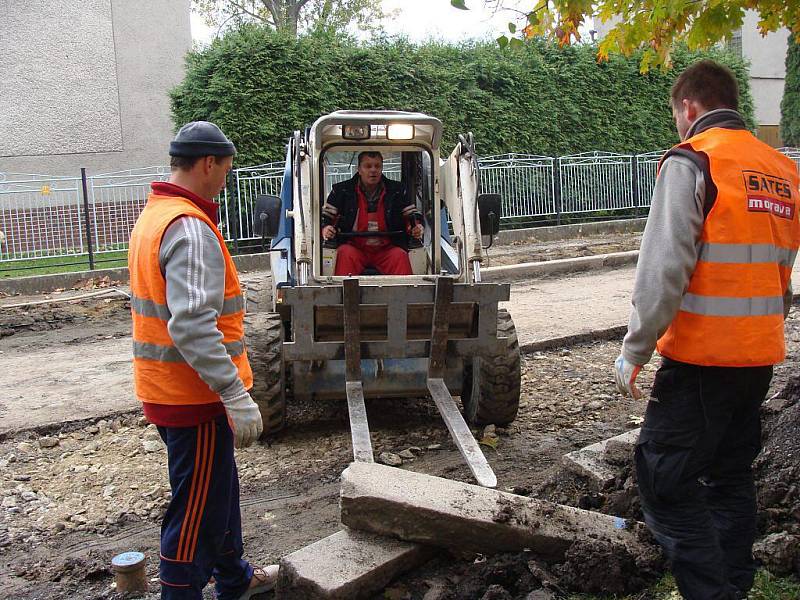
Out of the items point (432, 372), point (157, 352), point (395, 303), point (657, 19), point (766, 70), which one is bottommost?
point (432, 372)

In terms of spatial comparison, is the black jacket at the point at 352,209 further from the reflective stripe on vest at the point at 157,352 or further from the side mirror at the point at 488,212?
the reflective stripe on vest at the point at 157,352

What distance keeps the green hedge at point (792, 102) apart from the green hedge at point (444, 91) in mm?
3645

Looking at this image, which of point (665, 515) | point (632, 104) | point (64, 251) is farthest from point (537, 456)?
point (632, 104)

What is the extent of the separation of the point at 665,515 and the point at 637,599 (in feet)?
1.63

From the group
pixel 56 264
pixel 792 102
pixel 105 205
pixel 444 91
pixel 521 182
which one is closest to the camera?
pixel 56 264

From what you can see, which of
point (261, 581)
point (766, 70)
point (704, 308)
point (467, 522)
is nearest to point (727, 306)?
point (704, 308)

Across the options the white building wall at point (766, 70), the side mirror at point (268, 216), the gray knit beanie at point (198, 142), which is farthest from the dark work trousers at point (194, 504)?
the white building wall at point (766, 70)

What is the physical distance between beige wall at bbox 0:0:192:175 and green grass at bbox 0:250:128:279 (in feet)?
22.7

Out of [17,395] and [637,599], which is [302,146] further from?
[637,599]

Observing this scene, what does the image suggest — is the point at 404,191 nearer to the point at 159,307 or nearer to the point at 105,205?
the point at 159,307

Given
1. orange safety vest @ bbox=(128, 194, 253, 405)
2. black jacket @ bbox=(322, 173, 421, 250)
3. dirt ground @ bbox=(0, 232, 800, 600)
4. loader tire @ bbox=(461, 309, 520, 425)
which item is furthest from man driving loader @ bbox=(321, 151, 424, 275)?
orange safety vest @ bbox=(128, 194, 253, 405)

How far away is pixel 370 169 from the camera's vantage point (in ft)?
19.1

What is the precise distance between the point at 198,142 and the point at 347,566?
5.46ft

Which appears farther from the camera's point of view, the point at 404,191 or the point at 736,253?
the point at 404,191
